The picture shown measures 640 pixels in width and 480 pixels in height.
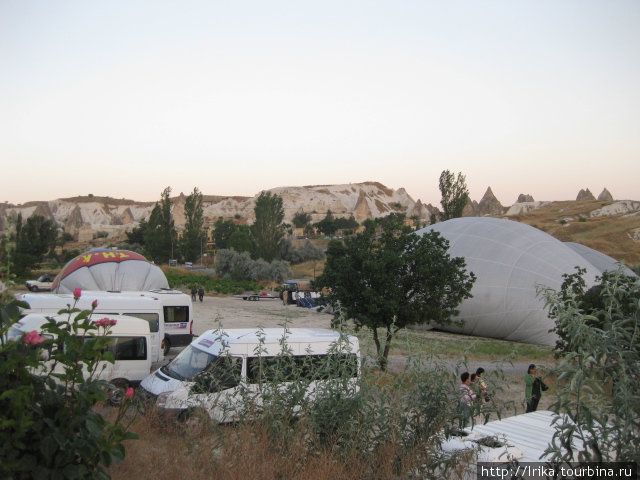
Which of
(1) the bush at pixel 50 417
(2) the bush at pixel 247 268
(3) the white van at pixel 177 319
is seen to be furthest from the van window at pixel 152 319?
(2) the bush at pixel 247 268

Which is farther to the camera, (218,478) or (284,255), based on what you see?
(284,255)

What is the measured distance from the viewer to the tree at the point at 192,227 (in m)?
80.6

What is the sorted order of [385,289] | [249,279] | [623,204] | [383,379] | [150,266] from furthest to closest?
1. [623,204]
2. [249,279]
3. [150,266]
4. [385,289]
5. [383,379]

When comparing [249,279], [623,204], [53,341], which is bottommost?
[249,279]

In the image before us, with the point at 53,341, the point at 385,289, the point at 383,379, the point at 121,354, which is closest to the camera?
the point at 53,341

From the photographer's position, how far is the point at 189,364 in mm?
9750

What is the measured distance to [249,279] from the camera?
60188 mm

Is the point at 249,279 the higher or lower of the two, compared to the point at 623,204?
lower

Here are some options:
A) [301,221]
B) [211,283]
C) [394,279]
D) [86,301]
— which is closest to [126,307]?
[86,301]

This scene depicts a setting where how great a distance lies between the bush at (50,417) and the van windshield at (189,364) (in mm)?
6014

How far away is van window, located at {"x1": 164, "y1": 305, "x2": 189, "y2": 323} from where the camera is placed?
1936 centimetres

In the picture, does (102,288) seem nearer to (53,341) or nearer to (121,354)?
(121,354)

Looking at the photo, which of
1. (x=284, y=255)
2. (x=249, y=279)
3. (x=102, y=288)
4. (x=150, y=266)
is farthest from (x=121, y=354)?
(x=284, y=255)

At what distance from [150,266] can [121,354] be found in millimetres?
18375
